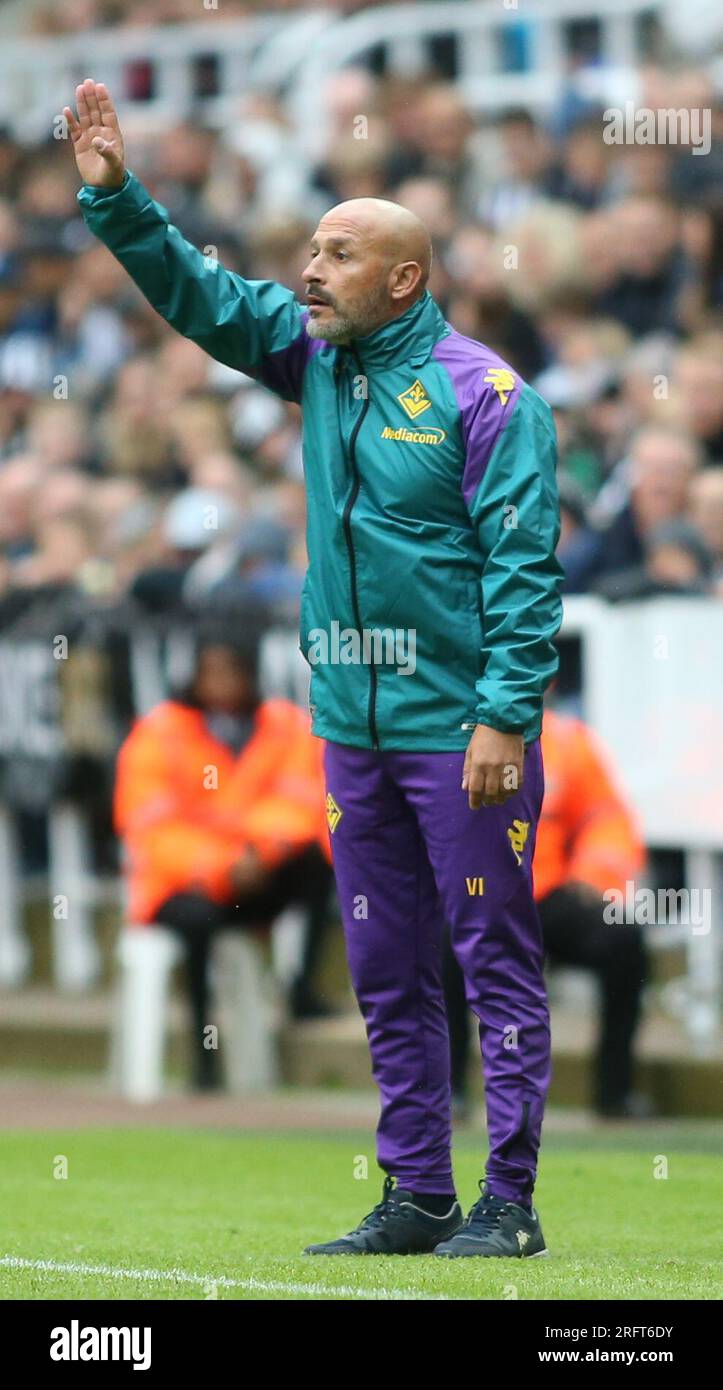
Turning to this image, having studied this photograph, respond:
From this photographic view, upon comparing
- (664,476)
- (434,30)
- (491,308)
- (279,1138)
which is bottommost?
(279,1138)

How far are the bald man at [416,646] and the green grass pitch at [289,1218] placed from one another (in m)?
0.31

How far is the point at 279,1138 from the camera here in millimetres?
9227

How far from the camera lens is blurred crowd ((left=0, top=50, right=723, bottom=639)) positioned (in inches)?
432

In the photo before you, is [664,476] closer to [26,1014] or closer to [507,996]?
[26,1014]

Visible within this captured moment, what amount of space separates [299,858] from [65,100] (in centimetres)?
937

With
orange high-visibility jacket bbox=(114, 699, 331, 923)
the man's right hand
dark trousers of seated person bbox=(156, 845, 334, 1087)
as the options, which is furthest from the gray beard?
dark trousers of seated person bbox=(156, 845, 334, 1087)

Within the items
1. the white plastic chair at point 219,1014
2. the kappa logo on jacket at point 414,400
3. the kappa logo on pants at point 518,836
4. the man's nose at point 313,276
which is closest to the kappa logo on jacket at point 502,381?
the kappa logo on jacket at point 414,400

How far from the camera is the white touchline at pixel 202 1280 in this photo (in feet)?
17.2

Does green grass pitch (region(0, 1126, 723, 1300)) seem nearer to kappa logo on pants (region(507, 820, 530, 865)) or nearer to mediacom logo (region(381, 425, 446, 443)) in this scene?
kappa logo on pants (region(507, 820, 530, 865))

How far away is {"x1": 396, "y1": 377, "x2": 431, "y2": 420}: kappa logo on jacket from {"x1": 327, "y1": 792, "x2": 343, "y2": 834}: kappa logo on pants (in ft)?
2.79

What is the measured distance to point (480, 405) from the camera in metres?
5.82

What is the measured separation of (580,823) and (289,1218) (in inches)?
122

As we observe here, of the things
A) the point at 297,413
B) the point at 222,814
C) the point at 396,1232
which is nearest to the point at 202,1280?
the point at 396,1232
